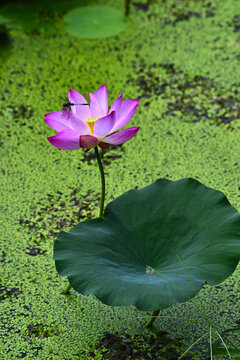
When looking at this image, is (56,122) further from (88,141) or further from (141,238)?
(141,238)

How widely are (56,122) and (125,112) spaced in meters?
0.15

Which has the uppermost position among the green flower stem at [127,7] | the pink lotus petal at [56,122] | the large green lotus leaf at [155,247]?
the pink lotus petal at [56,122]

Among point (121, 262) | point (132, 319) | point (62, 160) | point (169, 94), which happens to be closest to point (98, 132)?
point (121, 262)

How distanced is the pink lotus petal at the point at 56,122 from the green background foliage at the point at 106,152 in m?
0.43

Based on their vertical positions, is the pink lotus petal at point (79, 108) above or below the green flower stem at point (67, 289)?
above

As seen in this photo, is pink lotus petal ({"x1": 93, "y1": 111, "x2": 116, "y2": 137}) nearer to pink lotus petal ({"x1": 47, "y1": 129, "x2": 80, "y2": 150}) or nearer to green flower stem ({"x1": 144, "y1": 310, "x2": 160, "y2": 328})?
pink lotus petal ({"x1": 47, "y1": 129, "x2": 80, "y2": 150})

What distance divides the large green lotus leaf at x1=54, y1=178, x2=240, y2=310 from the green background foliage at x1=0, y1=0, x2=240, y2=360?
0.60 feet

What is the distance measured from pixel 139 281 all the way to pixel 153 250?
4.5 inches

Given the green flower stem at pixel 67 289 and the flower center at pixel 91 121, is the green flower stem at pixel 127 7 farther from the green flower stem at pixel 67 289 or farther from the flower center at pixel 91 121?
the green flower stem at pixel 67 289

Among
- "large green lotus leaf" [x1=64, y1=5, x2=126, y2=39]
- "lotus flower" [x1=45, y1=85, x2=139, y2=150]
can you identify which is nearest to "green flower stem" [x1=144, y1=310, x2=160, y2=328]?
"lotus flower" [x1=45, y1=85, x2=139, y2=150]

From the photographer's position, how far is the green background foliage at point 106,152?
1180 mm

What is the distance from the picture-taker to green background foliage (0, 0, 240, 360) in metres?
1.18

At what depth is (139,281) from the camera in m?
0.99

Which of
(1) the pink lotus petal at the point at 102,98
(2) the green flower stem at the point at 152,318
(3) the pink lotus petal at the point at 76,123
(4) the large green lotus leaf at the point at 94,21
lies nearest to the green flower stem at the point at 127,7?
(4) the large green lotus leaf at the point at 94,21
